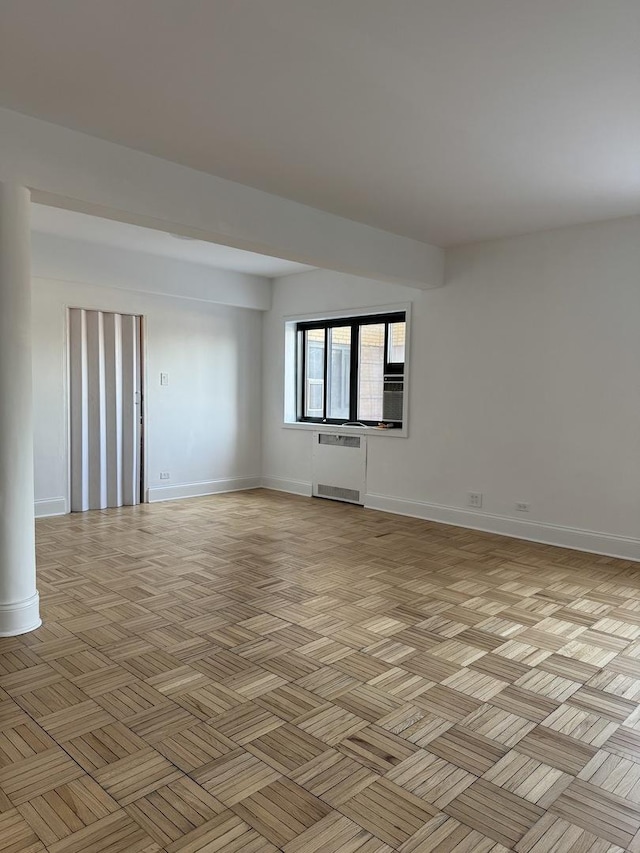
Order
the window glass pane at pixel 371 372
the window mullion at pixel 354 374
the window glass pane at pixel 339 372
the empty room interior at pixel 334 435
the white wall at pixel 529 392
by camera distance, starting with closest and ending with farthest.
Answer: the empty room interior at pixel 334 435
the white wall at pixel 529 392
the window glass pane at pixel 371 372
the window mullion at pixel 354 374
the window glass pane at pixel 339 372

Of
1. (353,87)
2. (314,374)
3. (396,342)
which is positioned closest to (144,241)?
(314,374)

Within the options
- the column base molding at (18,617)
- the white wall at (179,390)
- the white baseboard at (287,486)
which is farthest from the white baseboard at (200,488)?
the column base molding at (18,617)

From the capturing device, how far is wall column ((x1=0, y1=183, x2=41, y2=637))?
301 centimetres

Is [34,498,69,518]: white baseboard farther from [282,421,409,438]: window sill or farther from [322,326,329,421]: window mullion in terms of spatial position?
[322,326,329,421]: window mullion

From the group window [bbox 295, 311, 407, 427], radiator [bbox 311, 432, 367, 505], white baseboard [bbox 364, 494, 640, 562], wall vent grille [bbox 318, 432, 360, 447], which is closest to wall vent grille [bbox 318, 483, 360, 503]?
radiator [bbox 311, 432, 367, 505]

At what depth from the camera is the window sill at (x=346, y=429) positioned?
621cm

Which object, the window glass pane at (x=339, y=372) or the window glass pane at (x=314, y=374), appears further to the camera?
the window glass pane at (x=314, y=374)

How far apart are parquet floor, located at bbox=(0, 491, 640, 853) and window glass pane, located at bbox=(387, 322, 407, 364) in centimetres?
250

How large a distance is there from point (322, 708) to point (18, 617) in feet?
5.50

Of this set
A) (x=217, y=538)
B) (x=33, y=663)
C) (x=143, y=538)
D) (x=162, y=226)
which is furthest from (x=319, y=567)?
(x=162, y=226)

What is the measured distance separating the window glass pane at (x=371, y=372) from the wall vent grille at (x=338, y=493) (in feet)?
A: 2.67

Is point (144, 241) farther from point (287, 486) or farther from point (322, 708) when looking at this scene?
point (322, 708)

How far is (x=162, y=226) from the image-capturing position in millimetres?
3693

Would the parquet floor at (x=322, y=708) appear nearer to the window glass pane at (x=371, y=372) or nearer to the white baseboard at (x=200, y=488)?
the white baseboard at (x=200, y=488)
